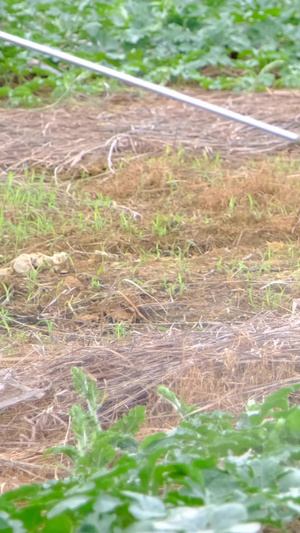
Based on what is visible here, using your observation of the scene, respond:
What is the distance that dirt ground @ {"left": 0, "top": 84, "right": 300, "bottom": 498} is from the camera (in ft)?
8.06

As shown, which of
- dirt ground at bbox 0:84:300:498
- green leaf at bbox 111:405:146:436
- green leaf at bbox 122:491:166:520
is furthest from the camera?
dirt ground at bbox 0:84:300:498

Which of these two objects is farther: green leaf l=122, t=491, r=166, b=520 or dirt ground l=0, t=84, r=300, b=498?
dirt ground l=0, t=84, r=300, b=498

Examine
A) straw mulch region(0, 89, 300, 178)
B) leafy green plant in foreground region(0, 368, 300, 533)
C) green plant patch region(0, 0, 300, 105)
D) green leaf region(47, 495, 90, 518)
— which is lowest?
straw mulch region(0, 89, 300, 178)

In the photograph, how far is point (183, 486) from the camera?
159 cm

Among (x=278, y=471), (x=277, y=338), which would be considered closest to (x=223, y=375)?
(x=277, y=338)

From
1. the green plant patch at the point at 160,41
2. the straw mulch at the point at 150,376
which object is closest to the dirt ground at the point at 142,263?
the straw mulch at the point at 150,376

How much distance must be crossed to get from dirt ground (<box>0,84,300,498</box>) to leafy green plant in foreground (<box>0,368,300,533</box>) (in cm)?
51

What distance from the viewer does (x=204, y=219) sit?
404 centimetres

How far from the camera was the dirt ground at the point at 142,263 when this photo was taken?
2.46 meters

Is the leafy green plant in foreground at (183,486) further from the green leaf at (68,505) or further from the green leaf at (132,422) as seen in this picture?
the green leaf at (132,422)

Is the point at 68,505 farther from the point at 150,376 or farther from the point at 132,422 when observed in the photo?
the point at 150,376

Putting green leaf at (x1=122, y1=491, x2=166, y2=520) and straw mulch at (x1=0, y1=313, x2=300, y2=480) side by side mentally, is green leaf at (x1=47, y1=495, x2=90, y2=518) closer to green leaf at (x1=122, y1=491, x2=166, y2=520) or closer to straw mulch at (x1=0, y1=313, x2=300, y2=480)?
green leaf at (x1=122, y1=491, x2=166, y2=520)

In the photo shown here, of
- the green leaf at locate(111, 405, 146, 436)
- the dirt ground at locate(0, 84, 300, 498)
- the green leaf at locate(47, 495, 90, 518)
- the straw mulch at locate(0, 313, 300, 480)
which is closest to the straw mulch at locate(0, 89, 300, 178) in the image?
the dirt ground at locate(0, 84, 300, 498)

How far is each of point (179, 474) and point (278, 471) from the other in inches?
7.7
